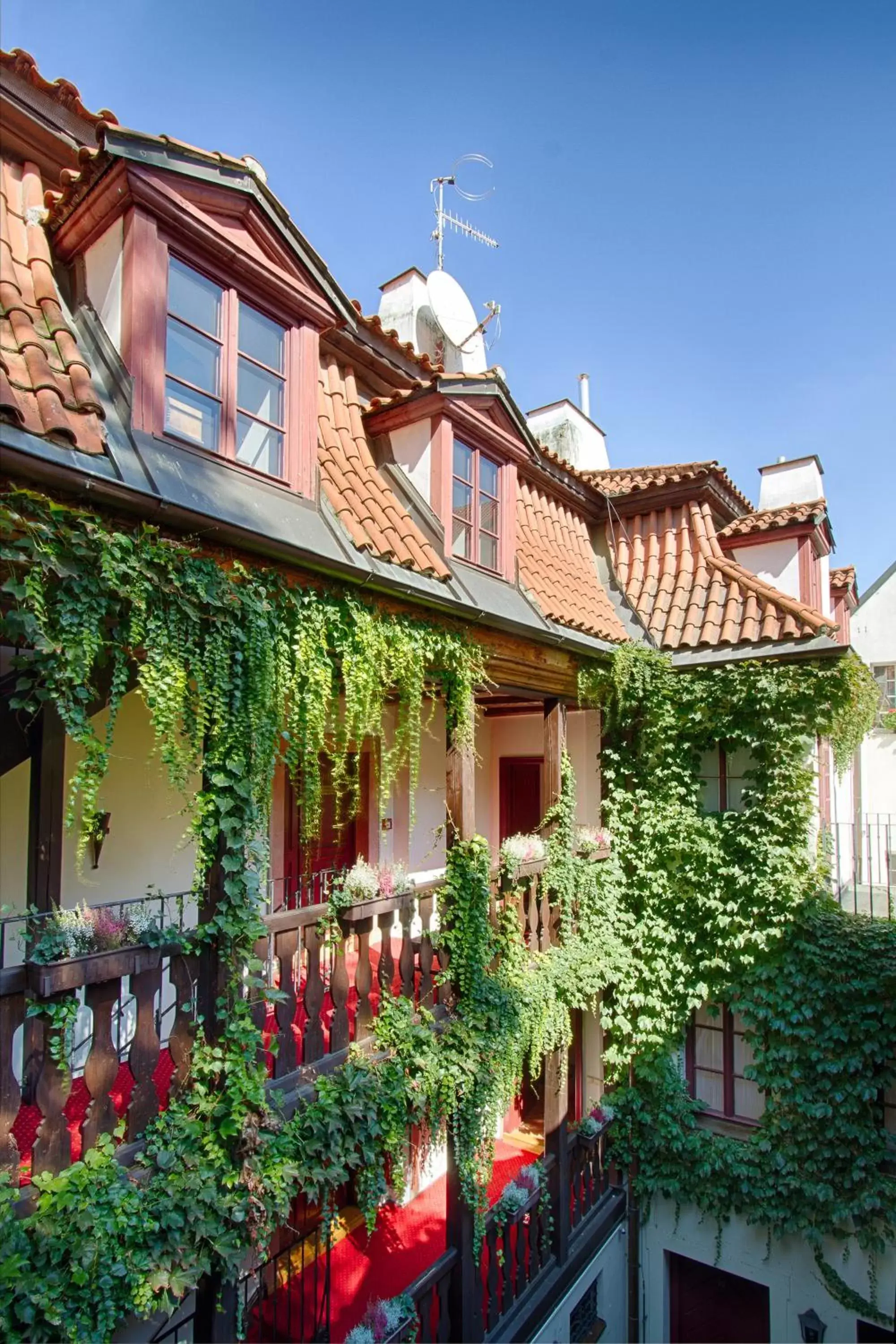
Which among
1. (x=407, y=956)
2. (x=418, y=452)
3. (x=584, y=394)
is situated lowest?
(x=407, y=956)

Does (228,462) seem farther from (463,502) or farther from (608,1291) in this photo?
(608,1291)

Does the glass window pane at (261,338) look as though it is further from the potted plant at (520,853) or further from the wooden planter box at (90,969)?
the potted plant at (520,853)

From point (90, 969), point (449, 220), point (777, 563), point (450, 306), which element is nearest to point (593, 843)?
point (777, 563)

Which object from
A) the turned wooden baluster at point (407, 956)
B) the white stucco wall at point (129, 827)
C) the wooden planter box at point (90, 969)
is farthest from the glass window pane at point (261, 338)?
the turned wooden baluster at point (407, 956)

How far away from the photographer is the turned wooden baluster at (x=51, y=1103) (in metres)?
3.09

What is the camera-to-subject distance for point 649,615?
9.05 meters

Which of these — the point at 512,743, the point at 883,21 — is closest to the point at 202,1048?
the point at 883,21

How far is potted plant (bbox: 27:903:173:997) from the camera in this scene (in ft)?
10.0

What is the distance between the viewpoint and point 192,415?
4332mm

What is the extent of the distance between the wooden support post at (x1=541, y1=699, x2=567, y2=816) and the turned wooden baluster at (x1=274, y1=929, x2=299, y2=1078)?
3.78 metres

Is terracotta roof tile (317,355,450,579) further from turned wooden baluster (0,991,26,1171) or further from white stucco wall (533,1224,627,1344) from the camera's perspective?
white stucco wall (533,1224,627,1344)

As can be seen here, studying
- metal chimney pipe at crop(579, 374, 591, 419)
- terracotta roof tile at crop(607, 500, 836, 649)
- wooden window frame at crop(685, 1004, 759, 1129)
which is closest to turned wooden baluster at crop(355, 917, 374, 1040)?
wooden window frame at crop(685, 1004, 759, 1129)

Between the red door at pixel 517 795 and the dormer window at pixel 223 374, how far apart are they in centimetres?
737

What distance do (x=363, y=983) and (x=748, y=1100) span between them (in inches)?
244
